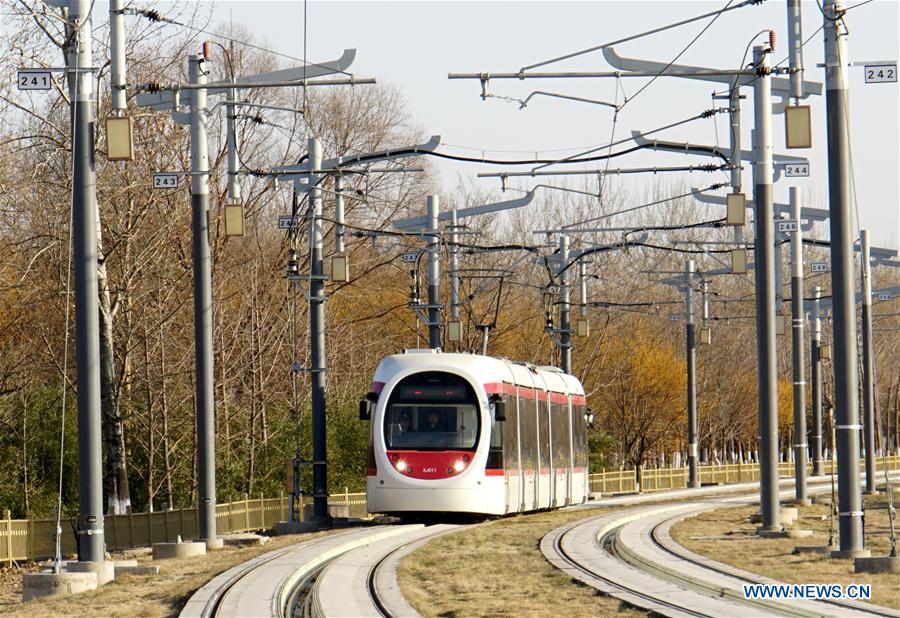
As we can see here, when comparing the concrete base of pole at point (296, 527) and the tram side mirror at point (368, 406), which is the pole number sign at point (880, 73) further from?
the concrete base of pole at point (296, 527)

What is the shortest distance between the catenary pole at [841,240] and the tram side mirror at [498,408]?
817 cm

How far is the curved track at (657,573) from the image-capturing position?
15289mm

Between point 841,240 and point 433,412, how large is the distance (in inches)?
362

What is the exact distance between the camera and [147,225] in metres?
37.3

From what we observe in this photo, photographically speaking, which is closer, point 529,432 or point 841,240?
point 841,240

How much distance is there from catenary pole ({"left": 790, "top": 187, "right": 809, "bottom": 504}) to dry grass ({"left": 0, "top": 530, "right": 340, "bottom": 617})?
14722mm

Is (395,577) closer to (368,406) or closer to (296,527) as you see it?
(368,406)

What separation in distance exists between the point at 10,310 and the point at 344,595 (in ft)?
72.7

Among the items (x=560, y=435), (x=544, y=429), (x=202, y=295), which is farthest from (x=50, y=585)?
(x=560, y=435)

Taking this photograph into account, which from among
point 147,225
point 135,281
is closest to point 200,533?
point 135,281

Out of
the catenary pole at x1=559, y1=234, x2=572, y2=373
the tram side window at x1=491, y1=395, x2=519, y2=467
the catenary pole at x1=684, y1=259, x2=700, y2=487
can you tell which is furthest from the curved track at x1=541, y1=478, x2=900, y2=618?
the catenary pole at x1=684, y1=259, x2=700, y2=487

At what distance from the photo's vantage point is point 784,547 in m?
24.0

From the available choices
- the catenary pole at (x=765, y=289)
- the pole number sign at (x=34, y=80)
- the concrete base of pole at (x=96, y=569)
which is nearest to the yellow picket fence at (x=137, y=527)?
the concrete base of pole at (x=96, y=569)

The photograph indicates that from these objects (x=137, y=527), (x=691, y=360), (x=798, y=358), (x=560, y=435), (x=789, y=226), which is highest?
(x=789, y=226)
